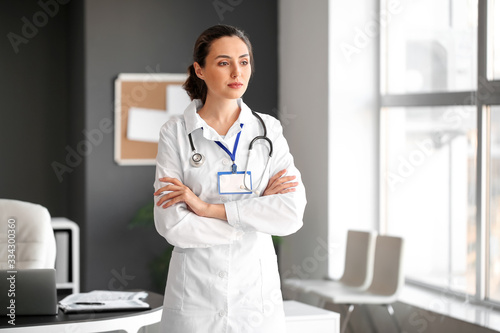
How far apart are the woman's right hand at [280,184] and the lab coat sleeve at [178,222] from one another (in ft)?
0.60

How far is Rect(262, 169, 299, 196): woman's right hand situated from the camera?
7.91 ft

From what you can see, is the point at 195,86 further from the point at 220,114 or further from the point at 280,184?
the point at 280,184

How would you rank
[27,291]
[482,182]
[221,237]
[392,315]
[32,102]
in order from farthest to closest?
[32,102] → [392,315] → [482,182] → [27,291] → [221,237]

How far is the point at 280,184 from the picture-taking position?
241 centimetres

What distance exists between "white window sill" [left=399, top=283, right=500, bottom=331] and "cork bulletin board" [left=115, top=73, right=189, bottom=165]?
2260 mm

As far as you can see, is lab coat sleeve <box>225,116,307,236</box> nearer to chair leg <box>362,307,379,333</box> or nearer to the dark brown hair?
the dark brown hair

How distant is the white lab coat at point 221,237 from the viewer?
224 cm

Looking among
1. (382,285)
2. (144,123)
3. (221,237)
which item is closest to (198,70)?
(221,237)

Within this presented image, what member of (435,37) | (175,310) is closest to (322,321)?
(175,310)

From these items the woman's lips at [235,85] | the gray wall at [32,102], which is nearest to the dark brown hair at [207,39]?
the woman's lips at [235,85]

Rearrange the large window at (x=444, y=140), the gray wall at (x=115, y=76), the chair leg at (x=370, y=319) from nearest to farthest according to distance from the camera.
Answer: the large window at (x=444, y=140) < the chair leg at (x=370, y=319) < the gray wall at (x=115, y=76)

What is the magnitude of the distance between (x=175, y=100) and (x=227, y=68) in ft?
11.9

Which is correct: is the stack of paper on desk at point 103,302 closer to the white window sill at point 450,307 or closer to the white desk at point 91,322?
the white desk at point 91,322

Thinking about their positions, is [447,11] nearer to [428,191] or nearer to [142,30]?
[428,191]
